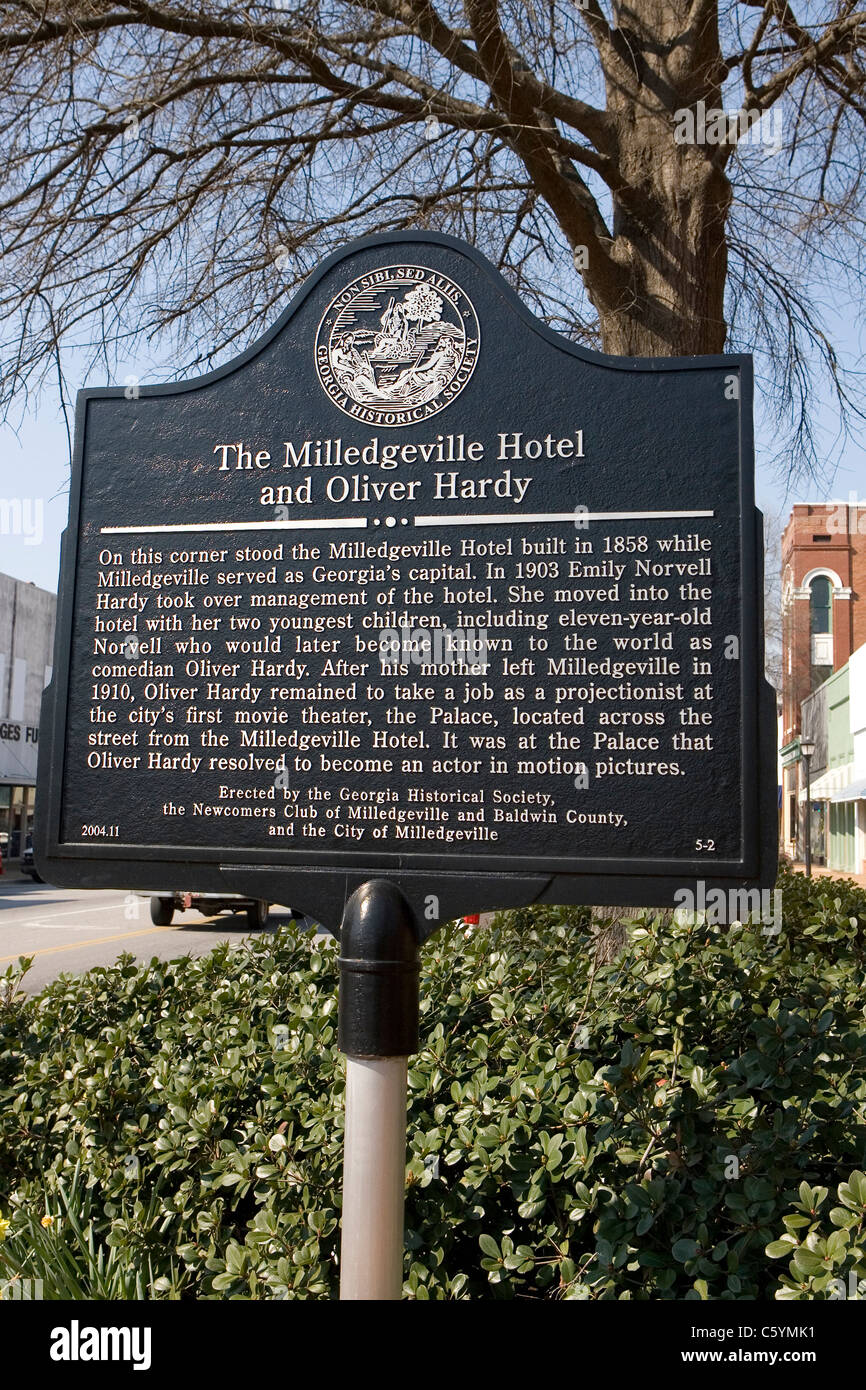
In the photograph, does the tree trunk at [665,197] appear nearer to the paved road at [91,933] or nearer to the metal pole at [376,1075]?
the metal pole at [376,1075]

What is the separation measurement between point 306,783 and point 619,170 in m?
4.44

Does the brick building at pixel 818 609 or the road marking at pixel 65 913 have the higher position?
the brick building at pixel 818 609

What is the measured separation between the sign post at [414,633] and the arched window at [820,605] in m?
37.4

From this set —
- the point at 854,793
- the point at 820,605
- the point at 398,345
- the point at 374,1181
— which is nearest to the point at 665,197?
the point at 398,345

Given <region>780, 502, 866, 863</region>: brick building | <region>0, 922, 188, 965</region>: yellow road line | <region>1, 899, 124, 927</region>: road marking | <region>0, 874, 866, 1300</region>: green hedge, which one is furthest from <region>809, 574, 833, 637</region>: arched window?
<region>0, 874, 866, 1300</region>: green hedge

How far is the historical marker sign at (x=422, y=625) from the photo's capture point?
2.86 m

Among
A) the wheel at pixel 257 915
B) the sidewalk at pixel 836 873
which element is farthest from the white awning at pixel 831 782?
the wheel at pixel 257 915

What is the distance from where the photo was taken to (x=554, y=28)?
213 inches

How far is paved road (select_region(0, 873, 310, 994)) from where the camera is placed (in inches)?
538

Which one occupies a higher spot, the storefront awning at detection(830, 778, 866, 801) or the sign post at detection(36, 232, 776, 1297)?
the storefront awning at detection(830, 778, 866, 801)

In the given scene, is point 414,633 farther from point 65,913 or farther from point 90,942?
point 65,913

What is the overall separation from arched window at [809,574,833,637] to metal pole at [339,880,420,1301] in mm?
37919

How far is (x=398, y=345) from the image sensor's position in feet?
10.1

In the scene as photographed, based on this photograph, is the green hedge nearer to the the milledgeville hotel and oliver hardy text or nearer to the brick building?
the the milledgeville hotel and oliver hardy text
